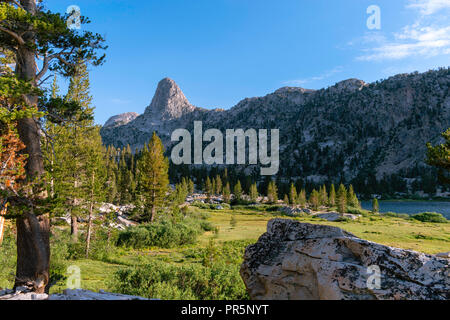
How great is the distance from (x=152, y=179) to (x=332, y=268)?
34860 millimetres

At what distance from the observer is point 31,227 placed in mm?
7234

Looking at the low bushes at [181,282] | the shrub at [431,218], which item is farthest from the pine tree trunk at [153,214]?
the shrub at [431,218]

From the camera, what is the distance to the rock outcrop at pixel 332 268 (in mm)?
4266

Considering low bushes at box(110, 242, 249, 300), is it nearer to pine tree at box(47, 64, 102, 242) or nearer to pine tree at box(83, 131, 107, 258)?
pine tree at box(83, 131, 107, 258)

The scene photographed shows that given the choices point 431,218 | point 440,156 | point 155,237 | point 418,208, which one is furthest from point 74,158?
point 418,208

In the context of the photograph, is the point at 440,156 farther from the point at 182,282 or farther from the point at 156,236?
the point at 156,236

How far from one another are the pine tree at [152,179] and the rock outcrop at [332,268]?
105ft

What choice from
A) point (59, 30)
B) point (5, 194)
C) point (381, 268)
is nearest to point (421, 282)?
point (381, 268)

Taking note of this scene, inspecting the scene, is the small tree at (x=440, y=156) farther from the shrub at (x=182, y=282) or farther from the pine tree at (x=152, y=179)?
the pine tree at (x=152, y=179)

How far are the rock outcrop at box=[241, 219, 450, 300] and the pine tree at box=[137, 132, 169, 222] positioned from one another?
32.0 meters

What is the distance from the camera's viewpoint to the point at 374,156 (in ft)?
647

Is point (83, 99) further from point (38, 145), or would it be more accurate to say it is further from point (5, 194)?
point (5, 194)

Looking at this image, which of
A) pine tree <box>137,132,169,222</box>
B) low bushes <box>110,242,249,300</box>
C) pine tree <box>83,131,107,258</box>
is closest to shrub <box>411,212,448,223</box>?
pine tree <box>137,132,169,222</box>
